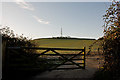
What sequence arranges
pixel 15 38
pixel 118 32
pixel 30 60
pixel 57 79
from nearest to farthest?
pixel 118 32, pixel 57 79, pixel 30 60, pixel 15 38

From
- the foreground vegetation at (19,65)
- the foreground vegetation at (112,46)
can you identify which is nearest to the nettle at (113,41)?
the foreground vegetation at (112,46)

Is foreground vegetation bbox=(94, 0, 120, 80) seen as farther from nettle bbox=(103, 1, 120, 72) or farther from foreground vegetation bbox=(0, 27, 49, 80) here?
foreground vegetation bbox=(0, 27, 49, 80)

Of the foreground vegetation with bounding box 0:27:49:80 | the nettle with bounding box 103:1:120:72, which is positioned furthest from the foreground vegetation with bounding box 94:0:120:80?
the foreground vegetation with bounding box 0:27:49:80

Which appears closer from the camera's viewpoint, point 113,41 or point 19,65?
point 113,41

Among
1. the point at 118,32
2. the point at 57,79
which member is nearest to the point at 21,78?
the point at 57,79

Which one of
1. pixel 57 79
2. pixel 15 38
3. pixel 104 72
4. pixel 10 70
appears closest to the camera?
pixel 104 72

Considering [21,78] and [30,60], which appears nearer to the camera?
[21,78]

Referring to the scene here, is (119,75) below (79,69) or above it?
above

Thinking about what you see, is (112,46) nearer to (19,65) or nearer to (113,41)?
(113,41)

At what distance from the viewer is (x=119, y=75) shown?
4406 mm

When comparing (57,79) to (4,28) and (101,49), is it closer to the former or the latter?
(101,49)

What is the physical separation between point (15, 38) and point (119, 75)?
22.9ft

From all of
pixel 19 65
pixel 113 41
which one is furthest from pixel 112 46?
pixel 19 65

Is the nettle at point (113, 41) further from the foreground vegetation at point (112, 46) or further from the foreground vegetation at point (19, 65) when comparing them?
the foreground vegetation at point (19, 65)
